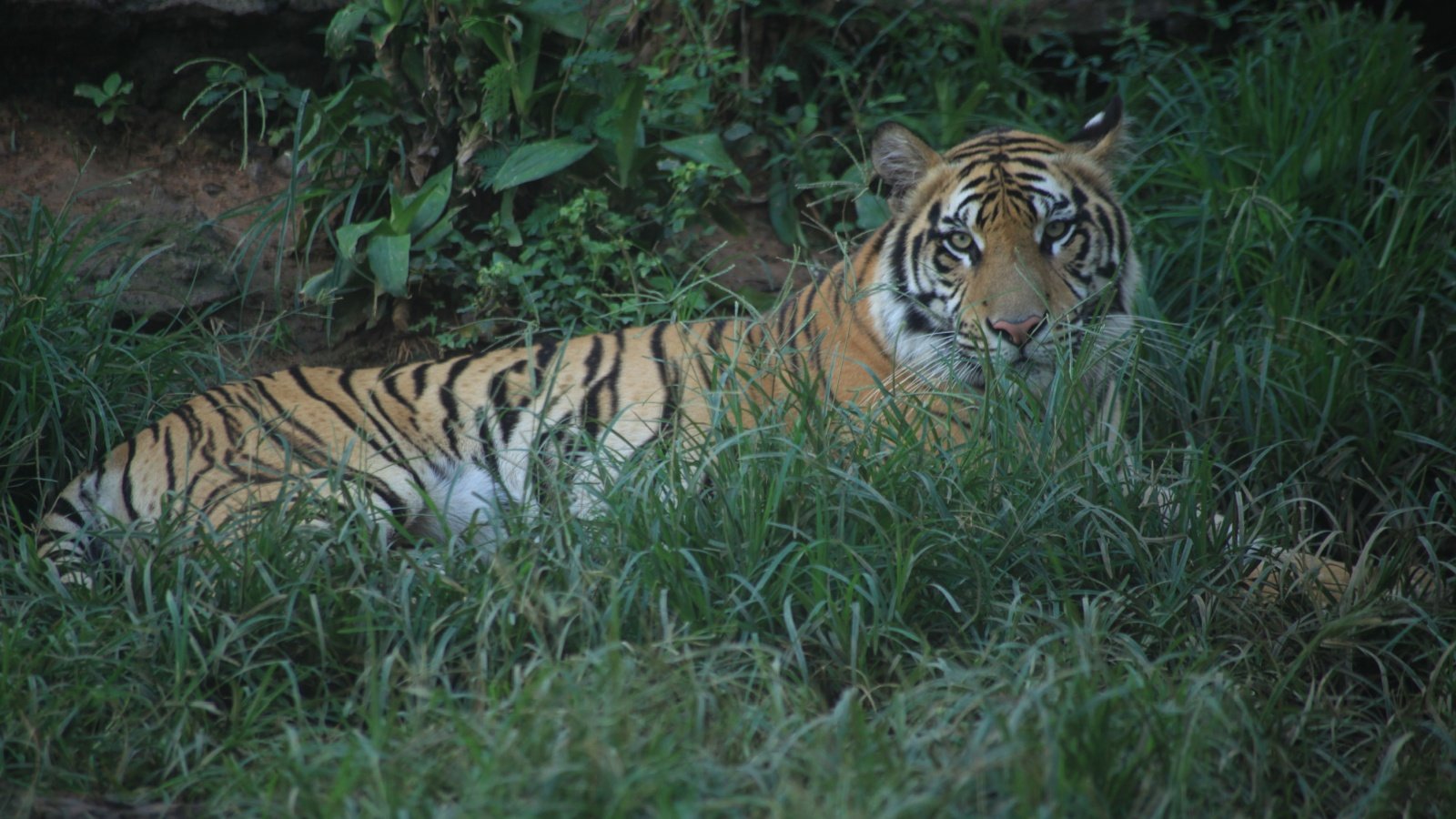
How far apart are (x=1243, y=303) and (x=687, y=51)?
2317 mm

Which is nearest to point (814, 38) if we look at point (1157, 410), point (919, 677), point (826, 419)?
point (1157, 410)

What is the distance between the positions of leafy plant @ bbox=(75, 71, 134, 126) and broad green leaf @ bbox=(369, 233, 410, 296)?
1357mm

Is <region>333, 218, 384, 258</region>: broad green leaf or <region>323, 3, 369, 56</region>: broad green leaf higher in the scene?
<region>323, 3, 369, 56</region>: broad green leaf

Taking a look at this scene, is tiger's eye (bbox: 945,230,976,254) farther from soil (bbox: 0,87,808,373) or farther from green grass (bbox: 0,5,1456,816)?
soil (bbox: 0,87,808,373)

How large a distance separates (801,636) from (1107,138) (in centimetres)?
190

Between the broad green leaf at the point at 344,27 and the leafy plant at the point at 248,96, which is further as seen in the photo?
the leafy plant at the point at 248,96

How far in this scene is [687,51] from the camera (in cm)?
525

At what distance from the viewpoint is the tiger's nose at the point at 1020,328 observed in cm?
341

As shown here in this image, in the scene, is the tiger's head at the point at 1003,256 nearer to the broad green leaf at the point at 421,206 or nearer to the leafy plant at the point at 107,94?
the broad green leaf at the point at 421,206

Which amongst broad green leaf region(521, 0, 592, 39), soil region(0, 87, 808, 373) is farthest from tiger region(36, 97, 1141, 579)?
broad green leaf region(521, 0, 592, 39)

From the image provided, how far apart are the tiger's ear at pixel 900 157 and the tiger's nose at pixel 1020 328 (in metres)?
0.61

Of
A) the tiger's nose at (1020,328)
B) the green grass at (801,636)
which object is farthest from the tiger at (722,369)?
the green grass at (801,636)

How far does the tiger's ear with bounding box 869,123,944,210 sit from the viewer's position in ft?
12.4

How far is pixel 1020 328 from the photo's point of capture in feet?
11.2
